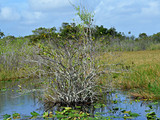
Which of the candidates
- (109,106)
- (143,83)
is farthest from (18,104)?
(143,83)

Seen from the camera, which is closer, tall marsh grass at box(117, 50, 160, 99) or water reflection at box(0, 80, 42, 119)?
water reflection at box(0, 80, 42, 119)

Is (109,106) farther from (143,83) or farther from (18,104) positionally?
(18,104)

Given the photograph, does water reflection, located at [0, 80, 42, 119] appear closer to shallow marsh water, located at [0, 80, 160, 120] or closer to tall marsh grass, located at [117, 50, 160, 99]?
shallow marsh water, located at [0, 80, 160, 120]

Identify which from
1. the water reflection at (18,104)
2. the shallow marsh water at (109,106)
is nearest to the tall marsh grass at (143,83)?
the shallow marsh water at (109,106)

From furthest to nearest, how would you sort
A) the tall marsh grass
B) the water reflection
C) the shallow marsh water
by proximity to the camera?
the tall marsh grass
the water reflection
the shallow marsh water

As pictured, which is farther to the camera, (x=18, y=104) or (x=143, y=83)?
(x=143, y=83)

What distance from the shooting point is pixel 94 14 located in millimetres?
9055

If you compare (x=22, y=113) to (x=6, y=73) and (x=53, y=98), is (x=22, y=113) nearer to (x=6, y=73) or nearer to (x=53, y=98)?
(x=53, y=98)

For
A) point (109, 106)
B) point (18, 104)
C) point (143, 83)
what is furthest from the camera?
point (143, 83)

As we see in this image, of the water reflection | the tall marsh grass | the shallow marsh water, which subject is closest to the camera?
the shallow marsh water

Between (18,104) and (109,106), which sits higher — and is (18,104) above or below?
above

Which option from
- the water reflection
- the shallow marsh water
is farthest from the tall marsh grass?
the water reflection

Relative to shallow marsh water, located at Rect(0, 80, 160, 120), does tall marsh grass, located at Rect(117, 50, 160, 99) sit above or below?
above

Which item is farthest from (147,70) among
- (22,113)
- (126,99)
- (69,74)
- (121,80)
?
(22,113)
